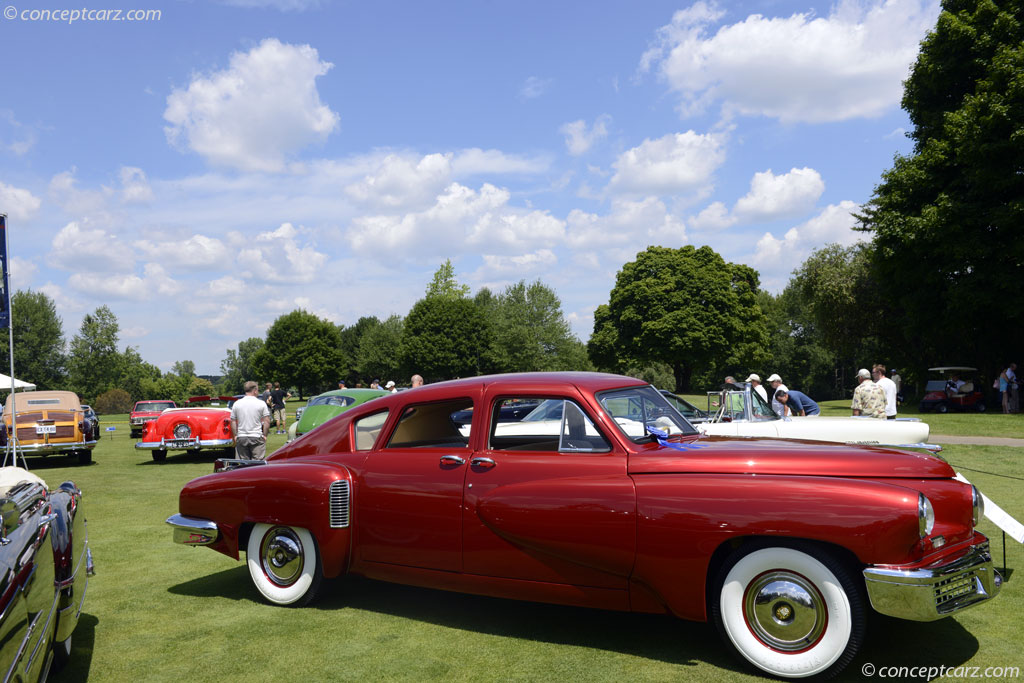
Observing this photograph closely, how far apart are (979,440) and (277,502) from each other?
55.4ft

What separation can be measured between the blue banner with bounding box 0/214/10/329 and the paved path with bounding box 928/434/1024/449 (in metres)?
17.4

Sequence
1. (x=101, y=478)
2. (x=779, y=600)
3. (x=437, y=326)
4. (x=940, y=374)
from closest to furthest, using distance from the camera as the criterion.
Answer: (x=779, y=600) < (x=101, y=478) < (x=940, y=374) < (x=437, y=326)

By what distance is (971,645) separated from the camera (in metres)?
4.43

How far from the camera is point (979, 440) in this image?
16781 mm

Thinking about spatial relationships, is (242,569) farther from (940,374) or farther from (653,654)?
(940,374)

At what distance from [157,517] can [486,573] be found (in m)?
→ 6.64

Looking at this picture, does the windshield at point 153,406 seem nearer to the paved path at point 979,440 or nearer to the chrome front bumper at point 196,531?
the chrome front bumper at point 196,531

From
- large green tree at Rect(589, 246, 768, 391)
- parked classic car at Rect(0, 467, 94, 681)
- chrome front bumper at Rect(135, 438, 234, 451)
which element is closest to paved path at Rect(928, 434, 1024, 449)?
chrome front bumper at Rect(135, 438, 234, 451)

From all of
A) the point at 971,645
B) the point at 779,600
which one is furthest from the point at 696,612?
the point at 971,645

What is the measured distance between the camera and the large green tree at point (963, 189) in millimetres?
24000

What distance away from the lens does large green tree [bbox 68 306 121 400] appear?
6989 cm

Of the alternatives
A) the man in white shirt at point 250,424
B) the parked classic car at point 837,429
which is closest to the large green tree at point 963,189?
the parked classic car at point 837,429

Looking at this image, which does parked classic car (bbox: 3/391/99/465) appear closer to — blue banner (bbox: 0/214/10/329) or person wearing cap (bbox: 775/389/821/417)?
blue banner (bbox: 0/214/10/329)

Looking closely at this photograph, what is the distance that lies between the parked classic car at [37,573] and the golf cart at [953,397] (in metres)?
31.0
